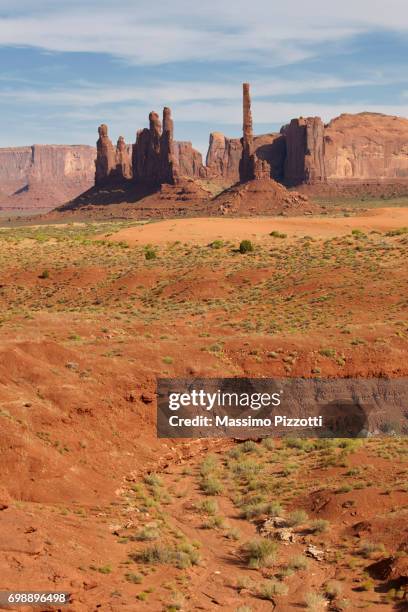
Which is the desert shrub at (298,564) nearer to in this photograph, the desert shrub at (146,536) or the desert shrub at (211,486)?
the desert shrub at (146,536)

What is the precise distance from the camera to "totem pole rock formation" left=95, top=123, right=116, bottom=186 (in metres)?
186

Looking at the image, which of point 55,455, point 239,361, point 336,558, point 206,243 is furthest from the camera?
point 206,243

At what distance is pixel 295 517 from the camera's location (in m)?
21.1

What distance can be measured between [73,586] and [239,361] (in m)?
17.3

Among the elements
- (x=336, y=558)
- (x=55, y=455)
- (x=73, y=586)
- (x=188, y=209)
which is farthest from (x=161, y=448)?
(x=188, y=209)

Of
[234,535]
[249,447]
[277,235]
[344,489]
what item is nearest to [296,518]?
[234,535]

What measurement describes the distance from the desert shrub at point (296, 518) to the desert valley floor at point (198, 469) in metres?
0.06

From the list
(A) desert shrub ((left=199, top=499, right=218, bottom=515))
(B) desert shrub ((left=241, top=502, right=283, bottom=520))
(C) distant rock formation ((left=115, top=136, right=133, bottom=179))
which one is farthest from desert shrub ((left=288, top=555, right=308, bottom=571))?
(C) distant rock formation ((left=115, top=136, right=133, bottom=179))

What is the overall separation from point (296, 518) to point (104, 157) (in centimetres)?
17253

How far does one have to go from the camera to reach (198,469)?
26.0 metres

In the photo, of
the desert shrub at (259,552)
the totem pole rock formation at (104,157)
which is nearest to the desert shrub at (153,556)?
the desert shrub at (259,552)

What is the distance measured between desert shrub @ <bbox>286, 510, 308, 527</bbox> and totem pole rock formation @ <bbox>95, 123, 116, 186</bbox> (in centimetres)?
16931

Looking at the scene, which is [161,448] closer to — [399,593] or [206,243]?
[399,593]

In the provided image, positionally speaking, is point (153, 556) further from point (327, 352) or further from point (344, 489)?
point (327, 352)
